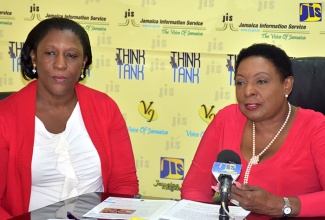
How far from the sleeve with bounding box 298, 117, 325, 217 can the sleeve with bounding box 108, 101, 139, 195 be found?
2.87 ft

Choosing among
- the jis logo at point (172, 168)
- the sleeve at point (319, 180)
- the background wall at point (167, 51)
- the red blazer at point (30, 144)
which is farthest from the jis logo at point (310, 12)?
the red blazer at point (30, 144)

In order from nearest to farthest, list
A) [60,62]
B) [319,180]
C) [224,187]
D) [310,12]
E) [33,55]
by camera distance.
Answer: [224,187] < [319,180] < [60,62] < [33,55] < [310,12]

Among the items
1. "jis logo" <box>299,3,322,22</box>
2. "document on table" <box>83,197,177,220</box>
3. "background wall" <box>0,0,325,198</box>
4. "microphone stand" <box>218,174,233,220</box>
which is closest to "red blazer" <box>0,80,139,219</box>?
"document on table" <box>83,197,177,220</box>

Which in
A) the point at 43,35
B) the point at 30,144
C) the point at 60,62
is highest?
the point at 43,35

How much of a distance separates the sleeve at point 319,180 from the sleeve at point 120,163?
87 centimetres

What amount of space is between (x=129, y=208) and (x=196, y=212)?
0.25 m

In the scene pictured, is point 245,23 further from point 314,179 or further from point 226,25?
point 314,179

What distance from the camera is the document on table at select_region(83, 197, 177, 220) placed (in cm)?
215

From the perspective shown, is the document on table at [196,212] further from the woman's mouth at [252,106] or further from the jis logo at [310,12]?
the jis logo at [310,12]

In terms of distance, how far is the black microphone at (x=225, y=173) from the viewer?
201 cm

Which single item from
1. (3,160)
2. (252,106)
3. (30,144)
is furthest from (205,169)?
(3,160)

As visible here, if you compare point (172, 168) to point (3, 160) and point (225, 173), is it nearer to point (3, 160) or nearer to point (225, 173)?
point (3, 160)

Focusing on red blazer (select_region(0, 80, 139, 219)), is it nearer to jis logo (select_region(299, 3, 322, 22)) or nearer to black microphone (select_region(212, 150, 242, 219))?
black microphone (select_region(212, 150, 242, 219))

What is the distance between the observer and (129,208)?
2.24 m
